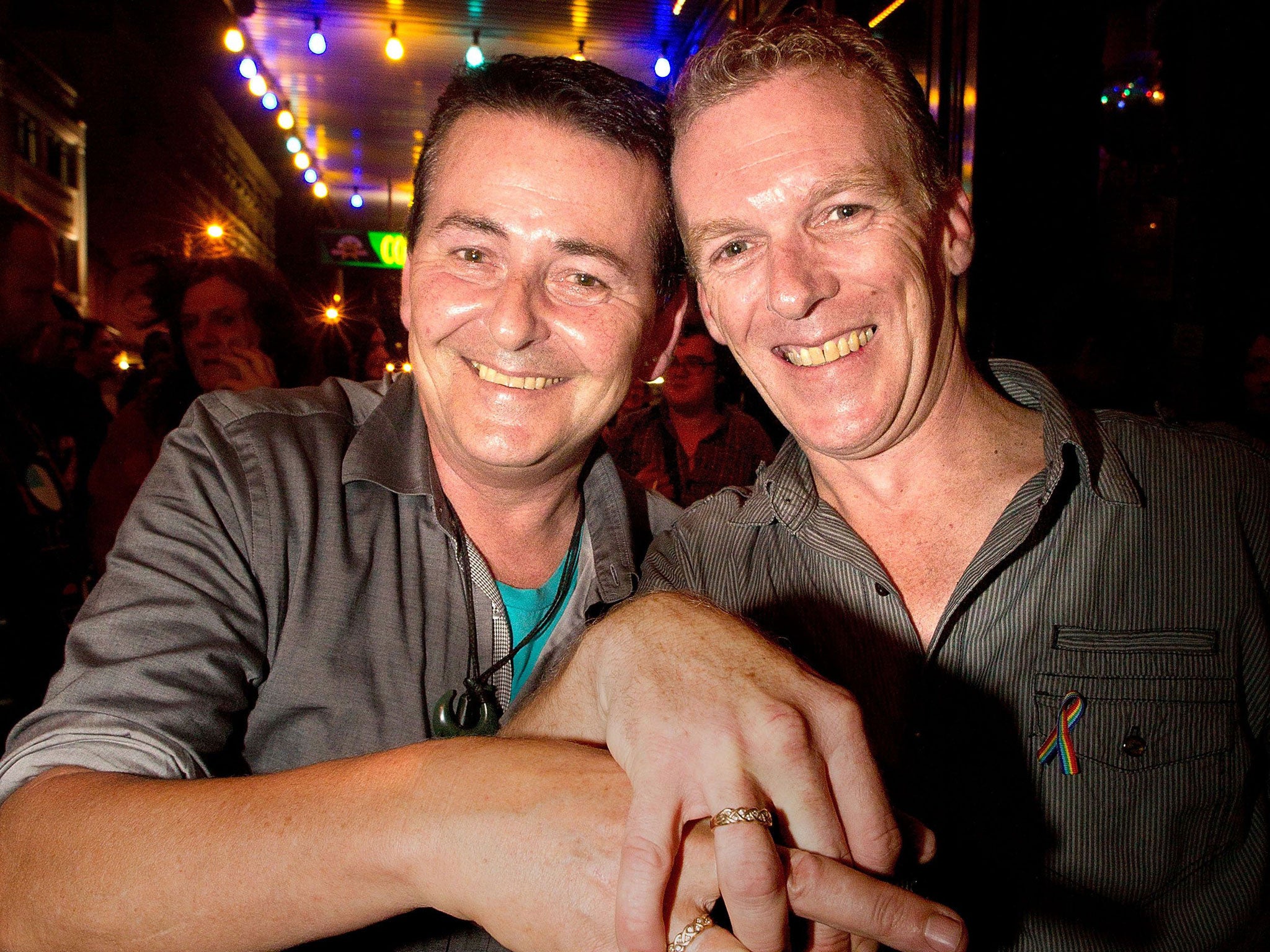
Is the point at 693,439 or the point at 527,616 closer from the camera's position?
the point at 527,616

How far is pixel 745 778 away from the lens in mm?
794

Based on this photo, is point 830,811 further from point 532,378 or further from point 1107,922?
point 532,378

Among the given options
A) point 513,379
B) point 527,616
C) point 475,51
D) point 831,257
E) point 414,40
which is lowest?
point 527,616

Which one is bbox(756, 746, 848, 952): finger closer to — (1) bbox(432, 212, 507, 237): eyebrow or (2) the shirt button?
(2) the shirt button

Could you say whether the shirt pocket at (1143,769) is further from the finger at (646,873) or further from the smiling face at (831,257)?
the finger at (646,873)

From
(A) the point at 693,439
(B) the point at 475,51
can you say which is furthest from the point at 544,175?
(B) the point at 475,51

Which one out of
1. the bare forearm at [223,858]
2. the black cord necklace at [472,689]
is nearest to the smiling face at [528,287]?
the black cord necklace at [472,689]

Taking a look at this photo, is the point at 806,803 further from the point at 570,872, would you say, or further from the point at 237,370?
the point at 237,370

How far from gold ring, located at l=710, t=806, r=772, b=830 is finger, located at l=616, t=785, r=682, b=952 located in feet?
0.17

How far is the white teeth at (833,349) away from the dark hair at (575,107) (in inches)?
16.5

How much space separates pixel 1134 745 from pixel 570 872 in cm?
95

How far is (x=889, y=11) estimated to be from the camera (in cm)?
367

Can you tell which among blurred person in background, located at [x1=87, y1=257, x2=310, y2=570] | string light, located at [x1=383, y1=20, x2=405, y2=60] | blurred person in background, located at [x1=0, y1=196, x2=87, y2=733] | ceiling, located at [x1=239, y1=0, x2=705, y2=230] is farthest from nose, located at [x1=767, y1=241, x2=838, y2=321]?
string light, located at [x1=383, y1=20, x2=405, y2=60]

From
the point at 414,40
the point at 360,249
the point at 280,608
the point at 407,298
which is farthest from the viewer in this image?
the point at 360,249
